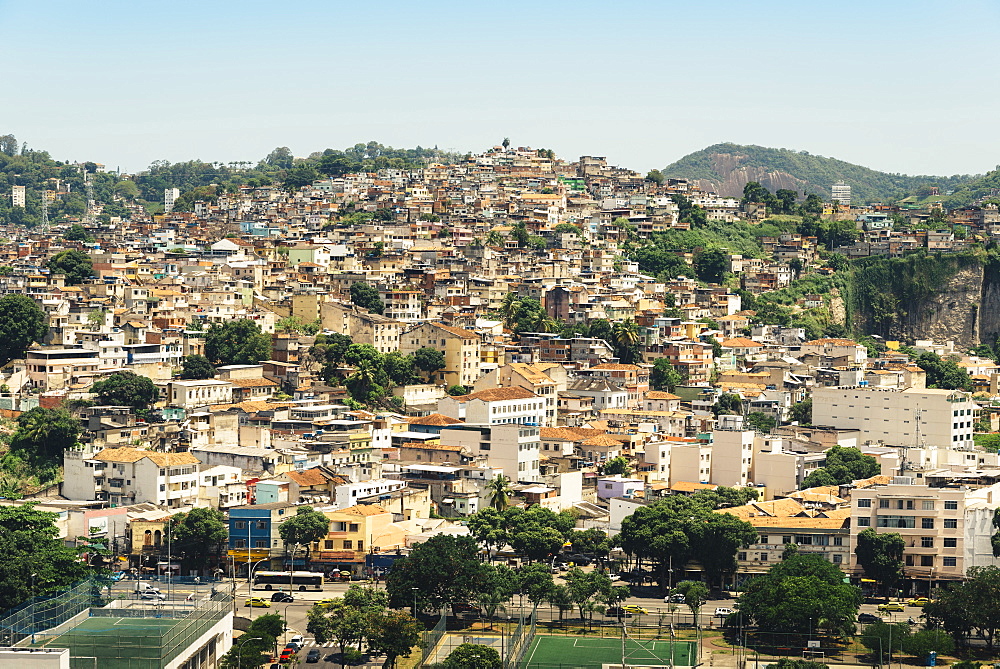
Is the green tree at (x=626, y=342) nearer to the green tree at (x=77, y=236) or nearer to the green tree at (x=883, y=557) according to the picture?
the green tree at (x=883, y=557)

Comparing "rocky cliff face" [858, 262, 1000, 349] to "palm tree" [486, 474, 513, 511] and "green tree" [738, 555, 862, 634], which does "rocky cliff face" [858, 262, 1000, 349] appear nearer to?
"palm tree" [486, 474, 513, 511]

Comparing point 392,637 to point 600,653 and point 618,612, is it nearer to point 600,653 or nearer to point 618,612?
point 600,653

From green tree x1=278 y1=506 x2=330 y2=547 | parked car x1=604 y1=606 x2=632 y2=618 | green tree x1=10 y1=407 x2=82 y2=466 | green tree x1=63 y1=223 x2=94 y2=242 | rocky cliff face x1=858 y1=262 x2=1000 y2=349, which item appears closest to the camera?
parked car x1=604 y1=606 x2=632 y2=618

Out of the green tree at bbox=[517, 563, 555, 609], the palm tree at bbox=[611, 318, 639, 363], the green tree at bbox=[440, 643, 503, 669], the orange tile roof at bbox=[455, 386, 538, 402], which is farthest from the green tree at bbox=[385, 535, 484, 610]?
the palm tree at bbox=[611, 318, 639, 363]

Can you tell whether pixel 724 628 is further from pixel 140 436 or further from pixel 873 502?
pixel 140 436

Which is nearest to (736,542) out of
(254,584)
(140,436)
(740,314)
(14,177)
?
(254,584)

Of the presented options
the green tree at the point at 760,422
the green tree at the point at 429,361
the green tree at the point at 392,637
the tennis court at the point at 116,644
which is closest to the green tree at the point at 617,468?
the green tree at the point at 760,422

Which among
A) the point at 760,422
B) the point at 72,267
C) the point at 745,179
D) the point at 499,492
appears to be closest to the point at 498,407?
the point at 499,492

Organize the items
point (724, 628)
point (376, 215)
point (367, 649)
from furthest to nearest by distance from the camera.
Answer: point (376, 215) → point (724, 628) → point (367, 649)
